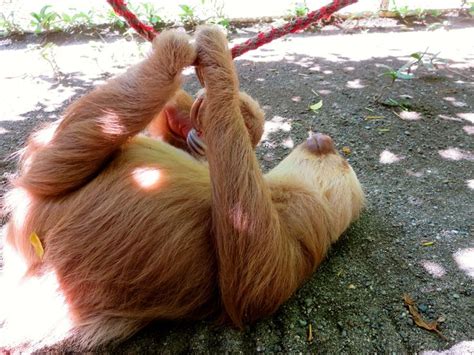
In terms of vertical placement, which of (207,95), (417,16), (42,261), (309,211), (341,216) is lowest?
(417,16)

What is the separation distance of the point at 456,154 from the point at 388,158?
0.59 meters

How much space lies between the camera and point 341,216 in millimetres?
2582

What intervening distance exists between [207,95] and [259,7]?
6127mm

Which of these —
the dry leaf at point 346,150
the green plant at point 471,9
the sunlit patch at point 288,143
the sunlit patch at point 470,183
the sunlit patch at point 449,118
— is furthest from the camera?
the green plant at point 471,9

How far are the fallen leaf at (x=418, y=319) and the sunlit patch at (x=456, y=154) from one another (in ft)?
5.57

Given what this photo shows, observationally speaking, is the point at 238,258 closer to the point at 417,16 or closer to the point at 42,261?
the point at 42,261

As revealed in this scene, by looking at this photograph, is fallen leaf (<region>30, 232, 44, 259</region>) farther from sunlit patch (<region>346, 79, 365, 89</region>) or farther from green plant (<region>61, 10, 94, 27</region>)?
green plant (<region>61, 10, 94, 27</region>)

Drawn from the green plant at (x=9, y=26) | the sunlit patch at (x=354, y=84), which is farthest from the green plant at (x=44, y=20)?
the sunlit patch at (x=354, y=84)

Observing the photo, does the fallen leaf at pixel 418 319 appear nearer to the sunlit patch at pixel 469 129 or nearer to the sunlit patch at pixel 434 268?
the sunlit patch at pixel 434 268

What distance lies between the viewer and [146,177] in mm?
2215

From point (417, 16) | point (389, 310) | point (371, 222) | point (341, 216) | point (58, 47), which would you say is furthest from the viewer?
point (417, 16)

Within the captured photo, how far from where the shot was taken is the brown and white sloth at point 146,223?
205 cm

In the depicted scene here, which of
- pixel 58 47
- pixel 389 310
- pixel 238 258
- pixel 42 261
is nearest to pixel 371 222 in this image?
pixel 389 310

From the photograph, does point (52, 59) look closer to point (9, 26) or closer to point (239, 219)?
point (9, 26)
